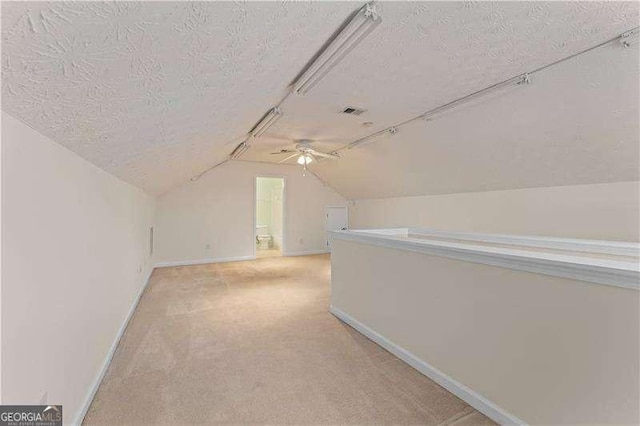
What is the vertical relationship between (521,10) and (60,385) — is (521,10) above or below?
above

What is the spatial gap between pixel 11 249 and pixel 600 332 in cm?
266

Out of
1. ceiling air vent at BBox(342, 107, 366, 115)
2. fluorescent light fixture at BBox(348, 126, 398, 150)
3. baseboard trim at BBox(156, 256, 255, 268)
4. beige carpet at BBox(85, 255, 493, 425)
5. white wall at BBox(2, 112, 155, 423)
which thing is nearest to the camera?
white wall at BBox(2, 112, 155, 423)

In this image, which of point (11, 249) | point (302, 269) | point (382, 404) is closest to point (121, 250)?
point (11, 249)

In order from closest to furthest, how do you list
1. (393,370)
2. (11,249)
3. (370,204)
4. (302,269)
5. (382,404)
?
(11,249) < (382,404) < (393,370) < (302,269) < (370,204)

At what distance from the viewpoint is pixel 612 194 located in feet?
12.4

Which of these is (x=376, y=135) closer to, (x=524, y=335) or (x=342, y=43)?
(x=342, y=43)

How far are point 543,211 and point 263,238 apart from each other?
7733 mm

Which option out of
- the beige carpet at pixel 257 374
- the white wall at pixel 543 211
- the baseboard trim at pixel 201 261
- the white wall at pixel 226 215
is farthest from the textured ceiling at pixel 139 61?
the baseboard trim at pixel 201 261

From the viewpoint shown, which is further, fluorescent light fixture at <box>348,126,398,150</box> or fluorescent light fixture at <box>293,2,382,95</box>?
fluorescent light fixture at <box>348,126,398,150</box>

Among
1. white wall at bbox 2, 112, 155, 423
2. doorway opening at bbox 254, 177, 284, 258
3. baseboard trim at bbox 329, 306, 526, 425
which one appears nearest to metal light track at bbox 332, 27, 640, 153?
baseboard trim at bbox 329, 306, 526, 425

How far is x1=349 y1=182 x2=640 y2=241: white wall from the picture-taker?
12.2 feet

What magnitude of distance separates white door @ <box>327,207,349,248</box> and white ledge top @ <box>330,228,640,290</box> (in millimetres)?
5048

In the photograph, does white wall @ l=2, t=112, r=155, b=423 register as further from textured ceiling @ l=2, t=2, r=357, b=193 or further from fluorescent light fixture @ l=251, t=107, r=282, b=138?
fluorescent light fixture @ l=251, t=107, r=282, b=138

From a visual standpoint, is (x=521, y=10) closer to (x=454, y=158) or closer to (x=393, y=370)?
(x=393, y=370)
